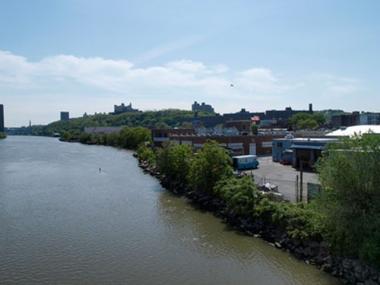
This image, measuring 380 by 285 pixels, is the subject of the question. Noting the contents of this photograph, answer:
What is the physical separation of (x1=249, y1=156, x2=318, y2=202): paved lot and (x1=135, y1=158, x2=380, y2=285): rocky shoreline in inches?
112

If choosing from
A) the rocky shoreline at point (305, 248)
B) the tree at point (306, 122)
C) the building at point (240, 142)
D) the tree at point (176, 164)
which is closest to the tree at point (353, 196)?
the rocky shoreline at point (305, 248)

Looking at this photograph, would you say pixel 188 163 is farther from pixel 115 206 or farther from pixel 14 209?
pixel 14 209

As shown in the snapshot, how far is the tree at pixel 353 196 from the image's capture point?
45.4ft

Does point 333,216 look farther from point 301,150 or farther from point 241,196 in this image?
point 301,150

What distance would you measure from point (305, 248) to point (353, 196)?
11.5 feet

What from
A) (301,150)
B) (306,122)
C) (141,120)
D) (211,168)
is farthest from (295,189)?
(141,120)

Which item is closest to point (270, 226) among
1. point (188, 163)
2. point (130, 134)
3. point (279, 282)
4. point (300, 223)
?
point (300, 223)

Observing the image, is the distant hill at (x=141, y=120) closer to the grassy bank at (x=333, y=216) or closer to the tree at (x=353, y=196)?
the grassy bank at (x=333, y=216)

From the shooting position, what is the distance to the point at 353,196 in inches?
566

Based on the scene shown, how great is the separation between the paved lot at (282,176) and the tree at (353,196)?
5.91 meters

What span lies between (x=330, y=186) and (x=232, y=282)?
4.97 meters

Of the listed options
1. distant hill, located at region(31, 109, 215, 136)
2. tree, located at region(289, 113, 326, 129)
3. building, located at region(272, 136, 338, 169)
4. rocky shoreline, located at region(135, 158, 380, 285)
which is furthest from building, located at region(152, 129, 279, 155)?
distant hill, located at region(31, 109, 215, 136)

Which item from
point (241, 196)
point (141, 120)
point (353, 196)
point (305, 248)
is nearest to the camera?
point (353, 196)

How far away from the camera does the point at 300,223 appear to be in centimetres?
1744
